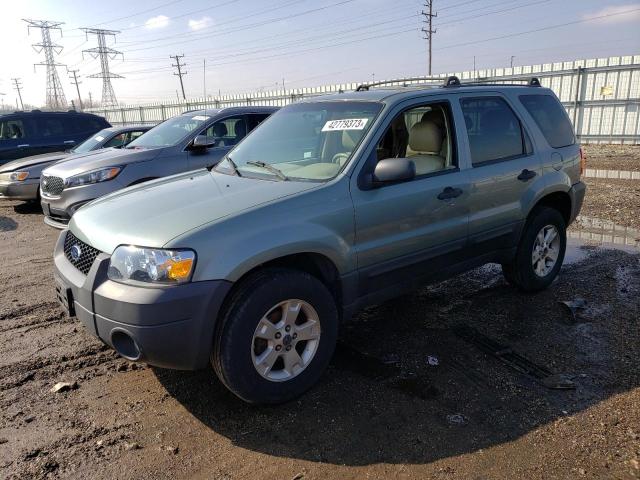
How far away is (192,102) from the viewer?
1175 inches

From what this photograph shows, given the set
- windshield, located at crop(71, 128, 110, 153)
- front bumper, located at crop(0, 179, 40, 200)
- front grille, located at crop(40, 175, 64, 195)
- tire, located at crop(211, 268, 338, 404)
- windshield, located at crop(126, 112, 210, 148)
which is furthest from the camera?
windshield, located at crop(71, 128, 110, 153)

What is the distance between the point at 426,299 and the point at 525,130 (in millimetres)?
1812

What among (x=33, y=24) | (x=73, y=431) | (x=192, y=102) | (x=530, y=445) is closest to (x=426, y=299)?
(x=530, y=445)

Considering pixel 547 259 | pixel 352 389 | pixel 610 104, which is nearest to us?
pixel 352 389

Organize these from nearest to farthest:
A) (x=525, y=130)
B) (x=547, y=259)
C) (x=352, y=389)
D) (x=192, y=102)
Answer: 1. (x=352, y=389)
2. (x=525, y=130)
3. (x=547, y=259)
4. (x=192, y=102)

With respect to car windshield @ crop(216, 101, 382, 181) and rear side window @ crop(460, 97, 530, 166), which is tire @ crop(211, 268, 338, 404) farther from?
rear side window @ crop(460, 97, 530, 166)

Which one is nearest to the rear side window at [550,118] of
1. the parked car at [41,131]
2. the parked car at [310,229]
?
the parked car at [310,229]

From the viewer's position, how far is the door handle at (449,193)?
377 cm

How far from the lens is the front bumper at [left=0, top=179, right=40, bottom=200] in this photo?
29.6 feet

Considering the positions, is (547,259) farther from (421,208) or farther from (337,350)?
(337,350)

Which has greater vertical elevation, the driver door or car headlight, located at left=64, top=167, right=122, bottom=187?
the driver door

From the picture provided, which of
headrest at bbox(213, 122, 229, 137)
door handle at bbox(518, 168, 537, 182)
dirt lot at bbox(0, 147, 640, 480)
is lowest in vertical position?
dirt lot at bbox(0, 147, 640, 480)

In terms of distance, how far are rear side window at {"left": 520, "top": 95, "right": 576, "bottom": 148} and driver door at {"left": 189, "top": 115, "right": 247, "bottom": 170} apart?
4226 mm

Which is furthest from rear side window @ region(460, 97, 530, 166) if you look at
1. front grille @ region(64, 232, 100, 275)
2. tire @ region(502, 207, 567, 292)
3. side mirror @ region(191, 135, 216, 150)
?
side mirror @ region(191, 135, 216, 150)
